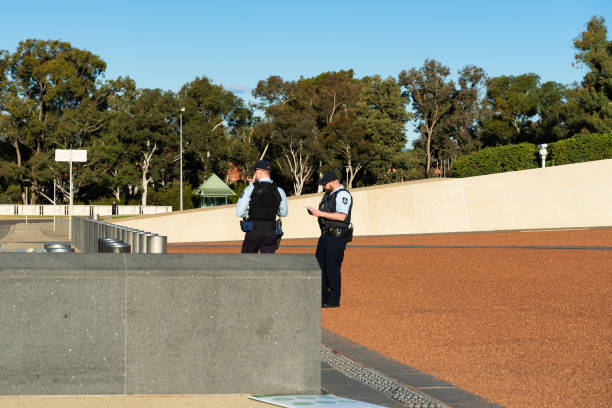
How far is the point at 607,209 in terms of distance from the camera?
25766 millimetres

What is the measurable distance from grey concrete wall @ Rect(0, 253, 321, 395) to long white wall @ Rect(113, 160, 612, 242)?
22.3 m

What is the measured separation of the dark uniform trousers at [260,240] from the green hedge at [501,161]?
2187cm

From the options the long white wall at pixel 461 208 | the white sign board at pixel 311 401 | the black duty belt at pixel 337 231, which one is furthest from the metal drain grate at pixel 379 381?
the long white wall at pixel 461 208

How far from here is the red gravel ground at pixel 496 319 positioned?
5641mm

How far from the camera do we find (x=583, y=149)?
2803 centimetres

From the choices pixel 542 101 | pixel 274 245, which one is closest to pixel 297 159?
pixel 542 101

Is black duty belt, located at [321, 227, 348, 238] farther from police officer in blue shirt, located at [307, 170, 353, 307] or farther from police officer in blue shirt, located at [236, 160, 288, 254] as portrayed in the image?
police officer in blue shirt, located at [236, 160, 288, 254]

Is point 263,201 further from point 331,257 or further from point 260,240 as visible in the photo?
point 331,257

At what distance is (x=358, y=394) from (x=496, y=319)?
4.12 metres

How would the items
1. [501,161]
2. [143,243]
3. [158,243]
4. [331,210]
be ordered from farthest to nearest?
[501,161], [143,243], [158,243], [331,210]

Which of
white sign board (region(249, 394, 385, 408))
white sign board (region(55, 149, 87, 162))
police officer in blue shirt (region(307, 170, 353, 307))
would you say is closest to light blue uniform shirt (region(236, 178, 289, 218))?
police officer in blue shirt (region(307, 170, 353, 307))

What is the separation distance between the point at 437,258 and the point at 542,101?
62104 mm

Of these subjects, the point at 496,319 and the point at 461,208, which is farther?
the point at 461,208

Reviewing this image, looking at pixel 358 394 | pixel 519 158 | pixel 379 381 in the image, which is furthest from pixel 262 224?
pixel 519 158
